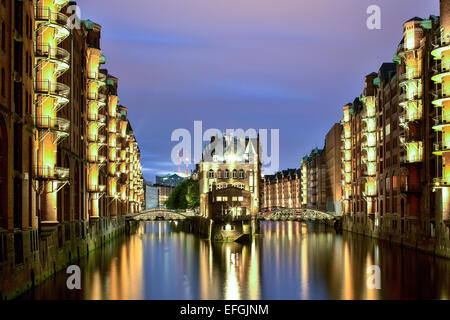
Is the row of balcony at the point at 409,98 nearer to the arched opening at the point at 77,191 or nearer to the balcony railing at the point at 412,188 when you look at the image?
the balcony railing at the point at 412,188

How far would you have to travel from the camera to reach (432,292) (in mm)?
47625

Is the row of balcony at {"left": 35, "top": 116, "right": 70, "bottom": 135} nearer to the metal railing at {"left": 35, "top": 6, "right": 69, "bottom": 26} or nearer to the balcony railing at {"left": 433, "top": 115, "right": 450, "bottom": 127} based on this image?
the metal railing at {"left": 35, "top": 6, "right": 69, "bottom": 26}

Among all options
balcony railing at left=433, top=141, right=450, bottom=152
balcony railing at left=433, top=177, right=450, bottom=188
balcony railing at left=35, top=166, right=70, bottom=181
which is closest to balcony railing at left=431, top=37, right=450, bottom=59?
balcony railing at left=433, top=141, right=450, bottom=152

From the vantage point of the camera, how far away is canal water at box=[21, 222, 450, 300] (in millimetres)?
48344

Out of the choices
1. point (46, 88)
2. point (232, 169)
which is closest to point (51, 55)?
point (46, 88)

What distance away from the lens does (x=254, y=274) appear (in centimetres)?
6159

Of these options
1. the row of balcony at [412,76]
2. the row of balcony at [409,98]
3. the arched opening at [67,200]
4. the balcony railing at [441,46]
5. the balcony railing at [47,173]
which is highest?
the balcony railing at [441,46]

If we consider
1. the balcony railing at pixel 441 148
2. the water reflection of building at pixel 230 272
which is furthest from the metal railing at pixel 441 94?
the water reflection of building at pixel 230 272

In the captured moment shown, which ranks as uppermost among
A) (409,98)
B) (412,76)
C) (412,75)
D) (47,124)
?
(412,75)

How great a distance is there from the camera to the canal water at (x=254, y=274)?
4834 cm

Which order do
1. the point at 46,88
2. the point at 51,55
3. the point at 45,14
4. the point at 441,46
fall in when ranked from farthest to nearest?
the point at 441,46 < the point at 51,55 < the point at 46,88 < the point at 45,14

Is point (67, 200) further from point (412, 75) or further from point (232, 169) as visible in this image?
point (232, 169)
